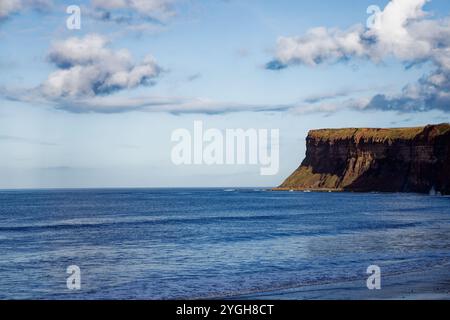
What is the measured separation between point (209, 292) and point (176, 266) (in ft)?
29.0

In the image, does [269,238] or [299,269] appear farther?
[269,238]

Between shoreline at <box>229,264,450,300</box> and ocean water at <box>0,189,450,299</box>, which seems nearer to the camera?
shoreline at <box>229,264,450,300</box>

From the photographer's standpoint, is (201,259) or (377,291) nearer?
(377,291)

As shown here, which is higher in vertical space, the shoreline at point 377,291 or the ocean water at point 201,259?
the shoreline at point 377,291

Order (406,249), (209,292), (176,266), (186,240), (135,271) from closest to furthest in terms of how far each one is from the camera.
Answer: (209,292) → (135,271) → (176,266) → (406,249) → (186,240)

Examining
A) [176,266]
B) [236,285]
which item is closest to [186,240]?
[176,266]

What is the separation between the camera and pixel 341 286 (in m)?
26.4

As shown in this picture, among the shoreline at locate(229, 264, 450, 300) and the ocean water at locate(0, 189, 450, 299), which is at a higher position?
the shoreline at locate(229, 264, 450, 300)

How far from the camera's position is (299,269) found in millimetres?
32625

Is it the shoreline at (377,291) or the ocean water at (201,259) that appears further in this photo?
the ocean water at (201,259)

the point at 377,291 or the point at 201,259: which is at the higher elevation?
the point at 377,291
